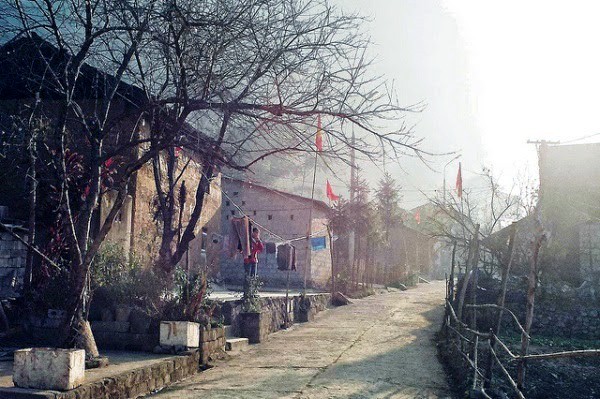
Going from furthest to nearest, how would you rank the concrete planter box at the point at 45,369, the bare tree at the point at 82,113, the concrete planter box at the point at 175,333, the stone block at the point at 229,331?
the stone block at the point at 229,331, the concrete planter box at the point at 175,333, the bare tree at the point at 82,113, the concrete planter box at the point at 45,369

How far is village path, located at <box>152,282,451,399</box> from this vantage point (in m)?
7.20

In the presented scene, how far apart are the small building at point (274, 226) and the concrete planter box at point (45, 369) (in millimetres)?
18028

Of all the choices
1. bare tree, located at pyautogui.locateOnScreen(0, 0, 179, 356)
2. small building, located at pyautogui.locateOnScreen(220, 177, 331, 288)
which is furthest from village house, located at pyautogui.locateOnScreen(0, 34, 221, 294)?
small building, located at pyautogui.locateOnScreen(220, 177, 331, 288)

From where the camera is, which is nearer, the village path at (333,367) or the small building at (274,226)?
the village path at (333,367)

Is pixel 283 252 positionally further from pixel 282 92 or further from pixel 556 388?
pixel 282 92

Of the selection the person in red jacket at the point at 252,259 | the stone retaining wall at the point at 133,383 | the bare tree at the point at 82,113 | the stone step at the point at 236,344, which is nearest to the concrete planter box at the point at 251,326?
the stone step at the point at 236,344

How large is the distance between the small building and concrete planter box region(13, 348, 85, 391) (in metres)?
18.0

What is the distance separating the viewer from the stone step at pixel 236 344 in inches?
406

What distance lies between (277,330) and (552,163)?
640 inches

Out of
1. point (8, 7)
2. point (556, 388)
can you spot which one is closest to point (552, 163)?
point (556, 388)

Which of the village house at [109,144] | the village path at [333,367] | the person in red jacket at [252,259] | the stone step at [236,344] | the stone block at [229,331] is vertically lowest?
the village path at [333,367]

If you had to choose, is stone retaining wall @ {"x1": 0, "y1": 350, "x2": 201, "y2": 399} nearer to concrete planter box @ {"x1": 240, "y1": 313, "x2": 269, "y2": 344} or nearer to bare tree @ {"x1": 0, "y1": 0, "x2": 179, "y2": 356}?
bare tree @ {"x1": 0, "y1": 0, "x2": 179, "y2": 356}

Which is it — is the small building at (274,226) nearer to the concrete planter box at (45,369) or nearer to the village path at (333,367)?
the village path at (333,367)

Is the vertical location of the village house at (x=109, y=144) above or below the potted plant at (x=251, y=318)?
above
